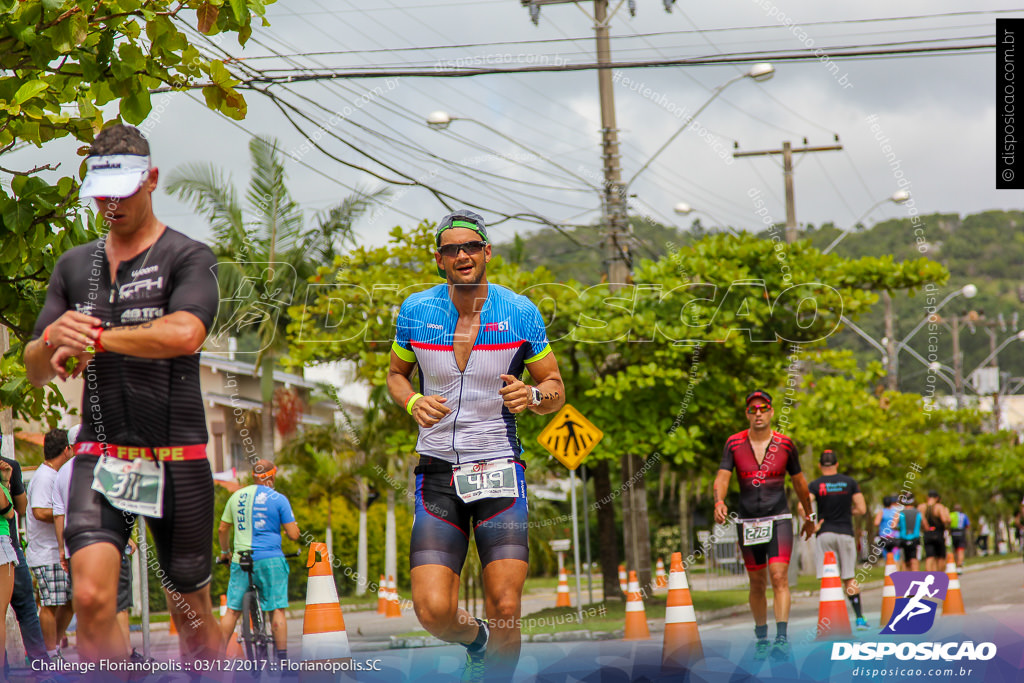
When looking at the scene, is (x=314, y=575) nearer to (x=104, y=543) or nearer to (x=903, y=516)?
(x=104, y=543)

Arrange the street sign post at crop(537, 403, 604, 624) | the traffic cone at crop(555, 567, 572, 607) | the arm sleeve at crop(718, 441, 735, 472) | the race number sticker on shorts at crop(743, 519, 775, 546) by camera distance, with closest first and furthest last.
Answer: the race number sticker on shorts at crop(743, 519, 775, 546), the arm sleeve at crop(718, 441, 735, 472), the street sign post at crop(537, 403, 604, 624), the traffic cone at crop(555, 567, 572, 607)

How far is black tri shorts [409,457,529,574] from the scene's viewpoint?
5.18 meters

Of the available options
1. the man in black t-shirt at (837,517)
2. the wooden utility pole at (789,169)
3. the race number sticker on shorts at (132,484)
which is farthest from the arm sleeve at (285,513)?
the wooden utility pole at (789,169)

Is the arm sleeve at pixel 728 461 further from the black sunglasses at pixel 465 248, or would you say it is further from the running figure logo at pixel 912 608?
the black sunglasses at pixel 465 248

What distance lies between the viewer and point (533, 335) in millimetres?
5398

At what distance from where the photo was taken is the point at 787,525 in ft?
29.0

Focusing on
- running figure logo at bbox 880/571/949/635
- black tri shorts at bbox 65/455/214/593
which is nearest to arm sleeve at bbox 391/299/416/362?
black tri shorts at bbox 65/455/214/593

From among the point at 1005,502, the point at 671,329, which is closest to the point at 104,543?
the point at 671,329

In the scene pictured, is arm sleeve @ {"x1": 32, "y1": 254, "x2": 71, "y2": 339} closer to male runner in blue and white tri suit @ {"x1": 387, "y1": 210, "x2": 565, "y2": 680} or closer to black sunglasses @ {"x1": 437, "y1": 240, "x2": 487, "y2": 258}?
male runner in blue and white tri suit @ {"x1": 387, "y1": 210, "x2": 565, "y2": 680}

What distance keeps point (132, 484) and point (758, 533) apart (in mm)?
5861

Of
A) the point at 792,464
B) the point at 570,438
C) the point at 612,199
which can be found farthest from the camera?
the point at 612,199

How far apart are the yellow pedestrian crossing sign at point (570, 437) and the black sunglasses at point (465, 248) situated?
879 cm

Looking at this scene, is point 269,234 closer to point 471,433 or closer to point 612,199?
point 612,199

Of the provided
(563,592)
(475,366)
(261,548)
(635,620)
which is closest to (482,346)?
(475,366)
